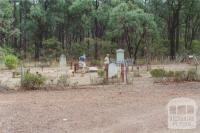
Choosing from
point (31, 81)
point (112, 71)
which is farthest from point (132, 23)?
point (31, 81)

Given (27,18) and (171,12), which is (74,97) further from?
(27,18)

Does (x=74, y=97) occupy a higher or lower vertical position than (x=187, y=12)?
lower

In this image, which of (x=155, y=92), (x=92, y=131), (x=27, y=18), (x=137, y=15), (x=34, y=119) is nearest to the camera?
(x=92, y=131)

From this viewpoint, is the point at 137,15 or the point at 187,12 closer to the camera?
the point at 137,15

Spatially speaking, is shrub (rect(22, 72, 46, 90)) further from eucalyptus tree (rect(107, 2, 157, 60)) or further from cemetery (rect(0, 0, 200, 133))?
eucalyptus tree (rect(107, 2, 157, 60))

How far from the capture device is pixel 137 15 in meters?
47.2

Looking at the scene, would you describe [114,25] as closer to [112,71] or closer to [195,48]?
[195,48]

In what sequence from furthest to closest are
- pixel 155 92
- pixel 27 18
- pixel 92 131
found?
pixel 27 18 < pixel 155 92 < pixel 92 131

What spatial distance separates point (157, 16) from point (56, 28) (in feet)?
60.5

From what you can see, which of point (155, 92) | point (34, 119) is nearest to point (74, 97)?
point (155, 92)

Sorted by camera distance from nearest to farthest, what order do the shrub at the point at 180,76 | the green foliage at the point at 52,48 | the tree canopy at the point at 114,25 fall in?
the shrub at the point at 180,76, the tree canopy at the point at 114,25, the green foliage at the point at 52,48

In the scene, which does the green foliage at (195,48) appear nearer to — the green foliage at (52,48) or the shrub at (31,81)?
the green foliage at (52,48)

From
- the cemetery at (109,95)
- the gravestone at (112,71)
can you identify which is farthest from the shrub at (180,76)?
the gravestone at (112,71)

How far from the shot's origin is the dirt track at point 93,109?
10398 mm
